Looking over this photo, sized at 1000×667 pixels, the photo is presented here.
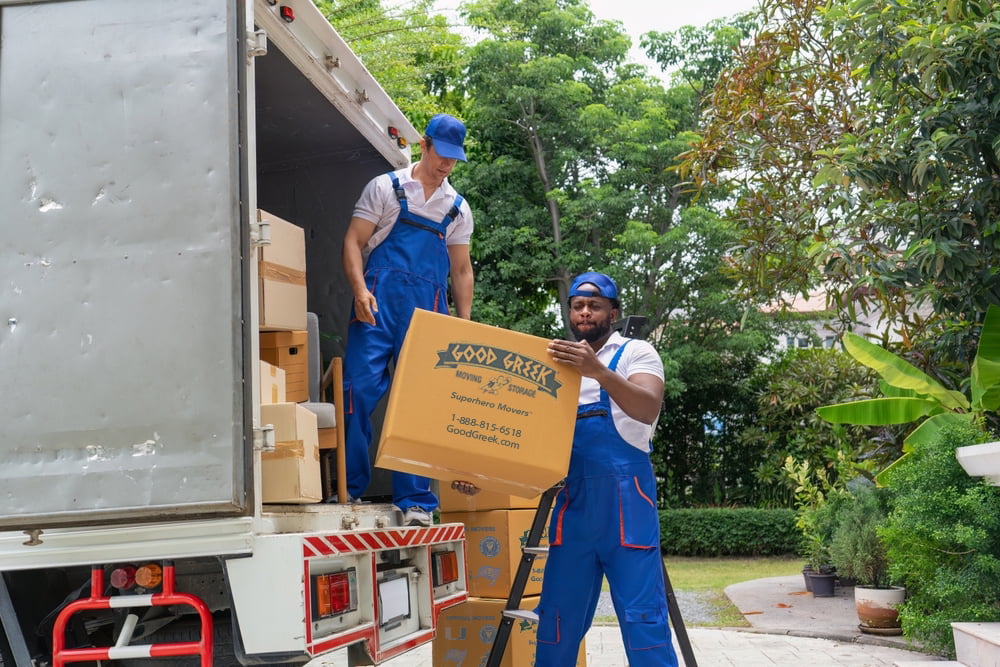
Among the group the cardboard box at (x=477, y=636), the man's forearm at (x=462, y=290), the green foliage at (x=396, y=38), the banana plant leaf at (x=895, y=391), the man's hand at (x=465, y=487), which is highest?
the green foliage at (x=396, y=38)

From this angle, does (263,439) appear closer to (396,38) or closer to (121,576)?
(121,576)

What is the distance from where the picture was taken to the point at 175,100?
2938mm

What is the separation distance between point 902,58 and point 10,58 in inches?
221

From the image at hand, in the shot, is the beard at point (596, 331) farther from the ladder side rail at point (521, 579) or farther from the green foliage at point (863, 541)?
the green foliage at point (863, 541)

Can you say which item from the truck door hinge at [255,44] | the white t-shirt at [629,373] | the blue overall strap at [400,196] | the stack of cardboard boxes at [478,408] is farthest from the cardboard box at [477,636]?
the truck door hinge at [255,44]

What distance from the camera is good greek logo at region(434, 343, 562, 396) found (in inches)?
137

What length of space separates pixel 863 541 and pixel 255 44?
6941 millimetres

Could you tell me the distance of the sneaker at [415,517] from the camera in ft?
13.6

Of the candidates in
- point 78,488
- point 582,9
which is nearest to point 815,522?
point 78,488

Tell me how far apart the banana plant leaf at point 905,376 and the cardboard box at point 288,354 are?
16.8 ft

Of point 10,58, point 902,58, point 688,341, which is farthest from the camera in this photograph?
point 688,341

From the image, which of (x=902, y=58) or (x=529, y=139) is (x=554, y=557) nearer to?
(x=902, y=58)

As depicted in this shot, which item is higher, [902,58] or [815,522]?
[902,58]

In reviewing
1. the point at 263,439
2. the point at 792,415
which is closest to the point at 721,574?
the point at 792,415
